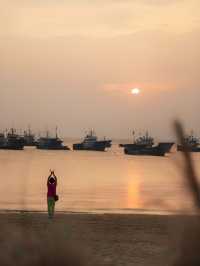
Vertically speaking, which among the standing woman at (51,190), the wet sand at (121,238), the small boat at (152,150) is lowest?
the small boat at (152,150)

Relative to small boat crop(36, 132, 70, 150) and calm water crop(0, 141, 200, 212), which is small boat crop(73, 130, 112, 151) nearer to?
small boat crop(36, 132, 70, 150)

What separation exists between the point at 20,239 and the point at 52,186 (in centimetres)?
1221

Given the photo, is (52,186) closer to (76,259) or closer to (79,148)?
(76,259)

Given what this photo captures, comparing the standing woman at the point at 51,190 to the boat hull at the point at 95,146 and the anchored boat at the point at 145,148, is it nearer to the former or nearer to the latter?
the anchored boat at the point at 145,148

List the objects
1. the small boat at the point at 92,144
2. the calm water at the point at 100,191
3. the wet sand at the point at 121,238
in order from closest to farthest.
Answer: the calm water at the point at 100,191 < the wet sand at the point at 121,238 < the small boat at the point at 92,144

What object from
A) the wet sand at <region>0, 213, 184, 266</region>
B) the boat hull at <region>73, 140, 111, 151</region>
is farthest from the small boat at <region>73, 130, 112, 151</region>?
the wet sand at <region>0, 213, 184, 266</region>

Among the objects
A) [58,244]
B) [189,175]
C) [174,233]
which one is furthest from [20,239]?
[189,175]

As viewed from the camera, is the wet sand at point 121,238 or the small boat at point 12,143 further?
the small boat at point 12,143

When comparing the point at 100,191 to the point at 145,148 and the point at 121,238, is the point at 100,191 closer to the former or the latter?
the point at 121,238

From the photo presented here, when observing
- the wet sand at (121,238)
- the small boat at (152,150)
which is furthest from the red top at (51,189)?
the small boat at (152,150)

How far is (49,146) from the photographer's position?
598 feet

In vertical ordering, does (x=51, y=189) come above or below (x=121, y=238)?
above

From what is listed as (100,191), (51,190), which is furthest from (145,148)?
(51,190)

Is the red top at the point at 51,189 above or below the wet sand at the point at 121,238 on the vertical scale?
above
